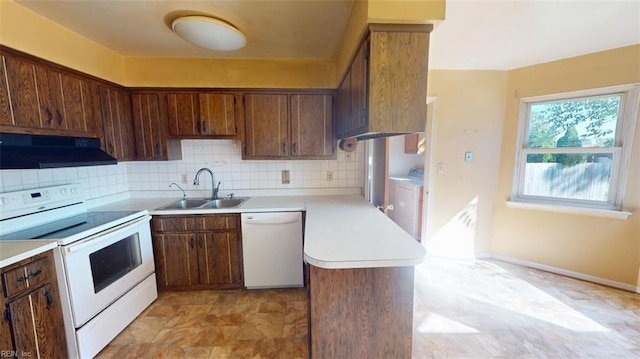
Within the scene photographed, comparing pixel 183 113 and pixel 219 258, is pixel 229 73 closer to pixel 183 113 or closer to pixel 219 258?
pixel 183 113

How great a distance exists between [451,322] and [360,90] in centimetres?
201

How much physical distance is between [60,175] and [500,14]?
379cm

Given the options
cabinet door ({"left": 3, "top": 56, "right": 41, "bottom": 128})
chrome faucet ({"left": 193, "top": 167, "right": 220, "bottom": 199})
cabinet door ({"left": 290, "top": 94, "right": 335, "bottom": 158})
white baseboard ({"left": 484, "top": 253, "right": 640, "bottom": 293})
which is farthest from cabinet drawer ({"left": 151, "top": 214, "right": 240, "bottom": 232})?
white baseboard ({"left": 484, "top": 253, "right": 640, "bottom": 293})

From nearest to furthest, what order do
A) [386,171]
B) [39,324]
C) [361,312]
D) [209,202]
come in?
[361,312], [39,324], [386,171], [209,202]

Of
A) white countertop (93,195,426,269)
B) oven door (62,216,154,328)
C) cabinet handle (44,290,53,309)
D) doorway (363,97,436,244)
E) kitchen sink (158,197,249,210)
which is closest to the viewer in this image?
white countertop (93,195,426,269)

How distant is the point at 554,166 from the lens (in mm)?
2775

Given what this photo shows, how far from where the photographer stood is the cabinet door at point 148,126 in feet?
8.06

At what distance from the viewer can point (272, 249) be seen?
2.38 m

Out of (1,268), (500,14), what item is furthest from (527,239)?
(1,268)

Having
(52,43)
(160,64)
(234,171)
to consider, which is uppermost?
(160,64)

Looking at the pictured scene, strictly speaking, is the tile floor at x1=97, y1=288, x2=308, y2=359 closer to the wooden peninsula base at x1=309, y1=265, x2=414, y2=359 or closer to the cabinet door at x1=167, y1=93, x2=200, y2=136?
the wooden peninsula base at x1=309, y1=265, x2=414, y2=359

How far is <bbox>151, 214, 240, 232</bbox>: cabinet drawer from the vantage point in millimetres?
2291

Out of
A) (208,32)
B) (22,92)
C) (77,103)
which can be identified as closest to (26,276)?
(22,92)

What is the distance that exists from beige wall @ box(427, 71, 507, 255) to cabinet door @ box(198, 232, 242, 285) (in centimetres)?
244
